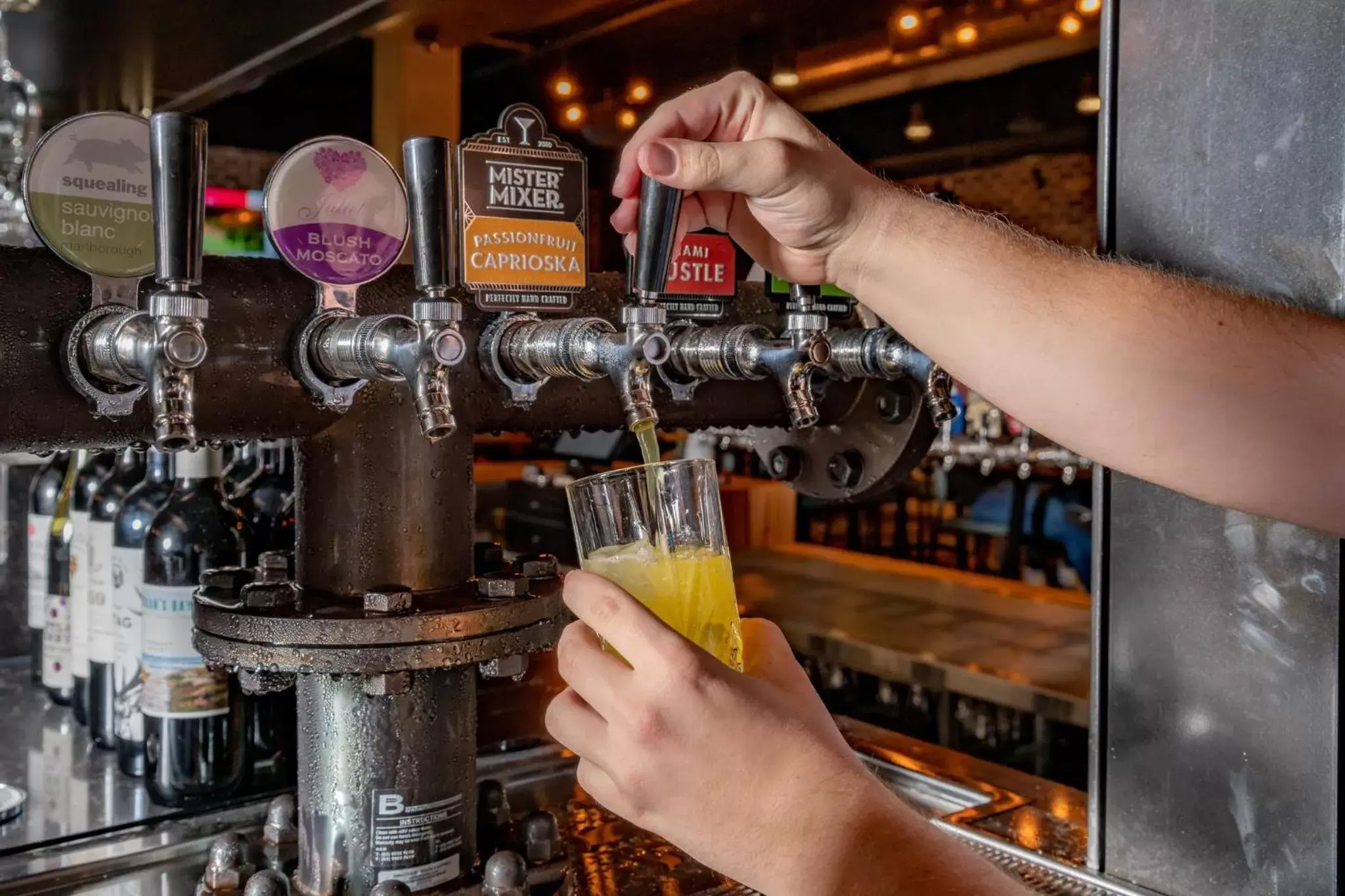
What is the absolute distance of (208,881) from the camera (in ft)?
3.90

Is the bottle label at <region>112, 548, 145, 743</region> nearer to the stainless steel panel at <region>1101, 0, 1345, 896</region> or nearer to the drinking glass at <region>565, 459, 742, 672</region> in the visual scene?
the drinking glass at <region>565, 459, 742, 672</region>

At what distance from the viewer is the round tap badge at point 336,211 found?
3.25ft

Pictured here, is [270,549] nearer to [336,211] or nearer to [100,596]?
[100,596]

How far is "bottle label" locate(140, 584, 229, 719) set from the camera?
138 cm

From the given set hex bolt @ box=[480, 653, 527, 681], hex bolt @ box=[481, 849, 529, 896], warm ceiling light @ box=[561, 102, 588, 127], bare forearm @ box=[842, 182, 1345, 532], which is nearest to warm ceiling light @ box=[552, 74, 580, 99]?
warm ceiling light @ box=[561, 102, 588, 127]

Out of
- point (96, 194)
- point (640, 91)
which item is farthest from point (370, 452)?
point (640, 91)

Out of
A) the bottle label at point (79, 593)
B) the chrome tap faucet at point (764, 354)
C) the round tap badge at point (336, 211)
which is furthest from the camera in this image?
the bottle label at point (79, 593)

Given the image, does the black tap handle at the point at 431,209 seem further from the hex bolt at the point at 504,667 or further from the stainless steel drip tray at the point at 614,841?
the stainless steel drip tray at the point at 614,841

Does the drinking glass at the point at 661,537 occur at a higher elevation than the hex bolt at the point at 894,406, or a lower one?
lower

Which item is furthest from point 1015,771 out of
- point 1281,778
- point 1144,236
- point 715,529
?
point 715,529

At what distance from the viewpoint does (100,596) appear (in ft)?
5.32

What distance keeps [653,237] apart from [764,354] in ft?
0.58

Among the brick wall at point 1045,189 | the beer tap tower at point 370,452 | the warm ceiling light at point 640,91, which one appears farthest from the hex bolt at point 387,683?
the brick wall at point 1045,189

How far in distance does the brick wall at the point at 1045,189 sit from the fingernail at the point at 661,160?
19.4 ft
